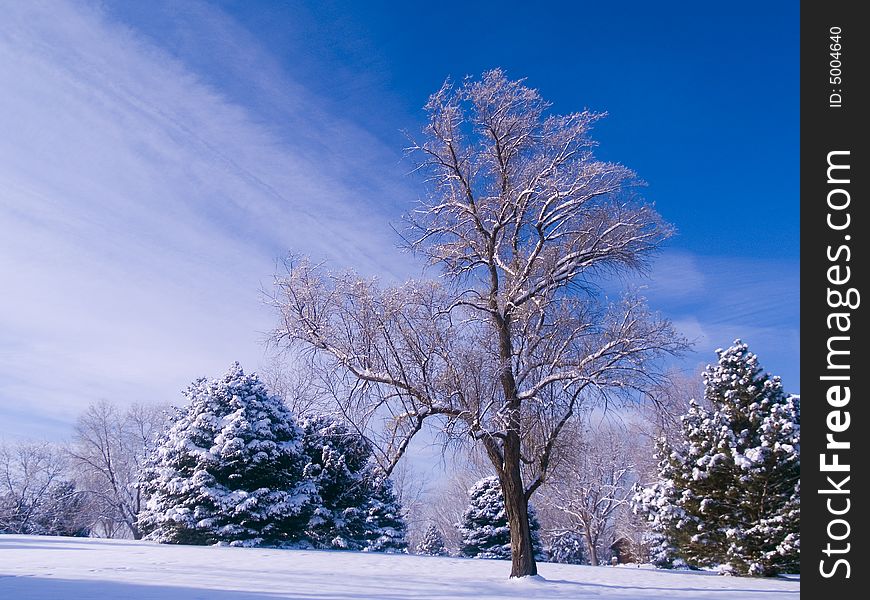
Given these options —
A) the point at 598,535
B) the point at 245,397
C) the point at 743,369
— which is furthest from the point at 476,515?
the point at 743,369

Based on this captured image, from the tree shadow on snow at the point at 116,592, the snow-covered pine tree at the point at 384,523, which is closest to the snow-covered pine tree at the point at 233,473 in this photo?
the snow-covered pine tree at the point at 384,523

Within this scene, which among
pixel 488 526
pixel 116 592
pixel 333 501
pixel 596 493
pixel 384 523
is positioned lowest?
pixel 384 523

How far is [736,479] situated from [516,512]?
669 cm

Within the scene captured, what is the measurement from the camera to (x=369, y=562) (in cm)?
1367

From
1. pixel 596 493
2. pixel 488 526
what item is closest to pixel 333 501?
pixel 488 526

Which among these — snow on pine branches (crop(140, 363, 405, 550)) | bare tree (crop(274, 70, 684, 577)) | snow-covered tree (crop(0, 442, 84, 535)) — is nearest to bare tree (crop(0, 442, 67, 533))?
snow-covered tree (crop(0, 442, 84, 535))

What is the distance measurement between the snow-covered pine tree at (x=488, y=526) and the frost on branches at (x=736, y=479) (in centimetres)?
1234

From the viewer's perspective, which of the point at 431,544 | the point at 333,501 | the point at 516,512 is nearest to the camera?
the point at 516,512

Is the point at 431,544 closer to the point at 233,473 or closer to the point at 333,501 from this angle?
the point at 333,501

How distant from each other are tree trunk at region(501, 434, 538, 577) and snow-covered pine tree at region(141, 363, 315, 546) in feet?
38.2

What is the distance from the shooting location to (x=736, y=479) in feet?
51.6

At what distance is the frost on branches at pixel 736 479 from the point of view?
15.0m
